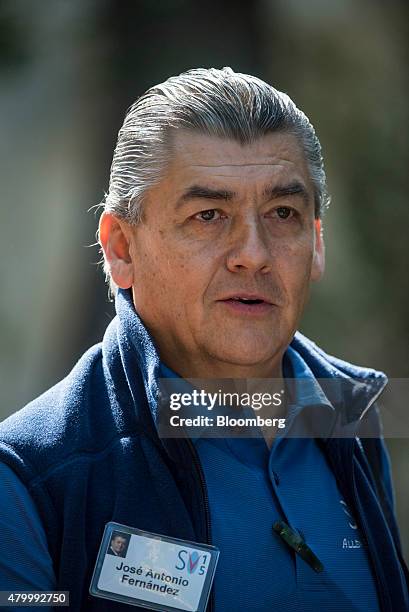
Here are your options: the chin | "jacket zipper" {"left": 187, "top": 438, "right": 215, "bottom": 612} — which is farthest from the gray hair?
"jacket zipper" {"left": 187, "top": 438, "right": 215, "bottom": 612}

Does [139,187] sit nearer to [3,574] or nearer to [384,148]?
[3,574]

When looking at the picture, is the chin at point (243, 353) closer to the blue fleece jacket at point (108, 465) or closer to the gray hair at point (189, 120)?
the blue fleece jacket at point (108, 465)

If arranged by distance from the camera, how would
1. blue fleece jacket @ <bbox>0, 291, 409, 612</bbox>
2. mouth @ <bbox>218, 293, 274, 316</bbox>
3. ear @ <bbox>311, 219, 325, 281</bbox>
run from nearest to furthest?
1. blue fleece jacket @ <bbox>0, 291, 409, 612</bbox>
2. mouth @ <bbox>218, 293, 274, 316</bbox>
3. ear @ <bbox>311, 219, 325, 281</bbox>


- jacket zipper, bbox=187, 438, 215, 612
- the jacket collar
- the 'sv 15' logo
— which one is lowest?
the 'sv 15' logo

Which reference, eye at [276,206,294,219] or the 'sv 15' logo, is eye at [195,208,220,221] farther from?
the 'sv 15' logo

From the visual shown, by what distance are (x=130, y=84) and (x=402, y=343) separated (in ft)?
5.59

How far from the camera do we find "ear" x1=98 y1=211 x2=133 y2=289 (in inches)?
79.7

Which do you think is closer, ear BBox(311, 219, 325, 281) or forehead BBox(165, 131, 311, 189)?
forehead BBox(165, 131, 311, 189)

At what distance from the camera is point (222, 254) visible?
1.90 m

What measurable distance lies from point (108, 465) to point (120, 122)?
5.85 feet

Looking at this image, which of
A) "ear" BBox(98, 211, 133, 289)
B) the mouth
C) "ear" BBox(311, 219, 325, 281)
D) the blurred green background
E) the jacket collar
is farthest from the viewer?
the blurred green background

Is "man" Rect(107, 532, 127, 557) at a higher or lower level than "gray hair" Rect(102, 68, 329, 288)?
lower

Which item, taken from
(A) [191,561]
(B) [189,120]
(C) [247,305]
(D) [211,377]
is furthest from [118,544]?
(B) [189,120]

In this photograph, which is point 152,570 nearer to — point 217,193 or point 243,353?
point 243,353
